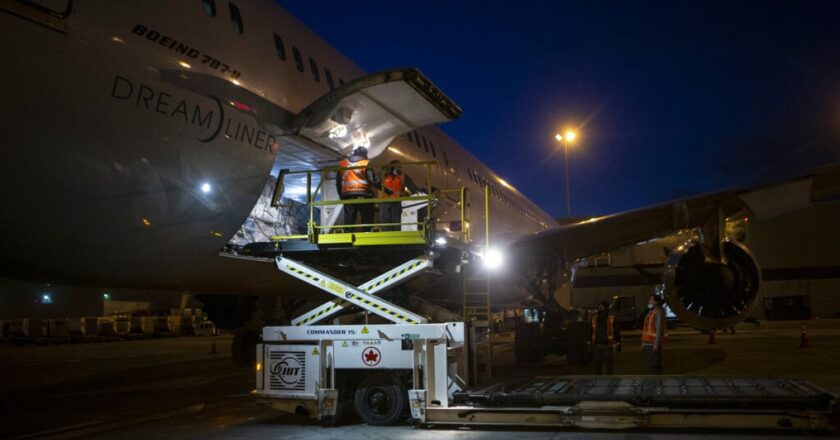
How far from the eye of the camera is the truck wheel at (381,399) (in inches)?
295

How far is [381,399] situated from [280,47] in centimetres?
416

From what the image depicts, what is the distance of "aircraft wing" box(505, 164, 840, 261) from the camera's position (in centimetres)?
1192

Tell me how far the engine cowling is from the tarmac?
1193 mm

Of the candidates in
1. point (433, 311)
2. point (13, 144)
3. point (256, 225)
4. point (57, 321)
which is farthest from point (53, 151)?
point (57, 321)

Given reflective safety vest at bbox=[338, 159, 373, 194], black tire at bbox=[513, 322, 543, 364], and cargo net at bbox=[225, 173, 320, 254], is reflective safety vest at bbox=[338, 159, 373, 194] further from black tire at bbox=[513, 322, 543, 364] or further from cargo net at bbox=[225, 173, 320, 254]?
black tire at bbox=[513, 322, 543, 364]

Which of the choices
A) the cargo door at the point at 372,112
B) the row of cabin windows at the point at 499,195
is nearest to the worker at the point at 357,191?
the cargo door at the point at 372,112

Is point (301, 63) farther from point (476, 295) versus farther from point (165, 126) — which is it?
point (476, 295)

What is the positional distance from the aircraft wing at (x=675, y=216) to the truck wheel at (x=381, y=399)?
558 cm

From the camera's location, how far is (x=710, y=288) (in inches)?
454

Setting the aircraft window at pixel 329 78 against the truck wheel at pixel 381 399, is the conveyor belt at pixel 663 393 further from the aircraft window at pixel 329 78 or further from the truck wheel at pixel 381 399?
the aircraft window at pixel 329 78

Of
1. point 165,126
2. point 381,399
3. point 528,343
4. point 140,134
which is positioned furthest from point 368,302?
point 528,343

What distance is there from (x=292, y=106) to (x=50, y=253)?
3.15m

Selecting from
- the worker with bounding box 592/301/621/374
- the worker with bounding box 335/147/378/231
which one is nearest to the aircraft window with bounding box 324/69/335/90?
the worker with bounding box 335/147/378/231

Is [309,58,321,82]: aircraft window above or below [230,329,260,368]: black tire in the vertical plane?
above
